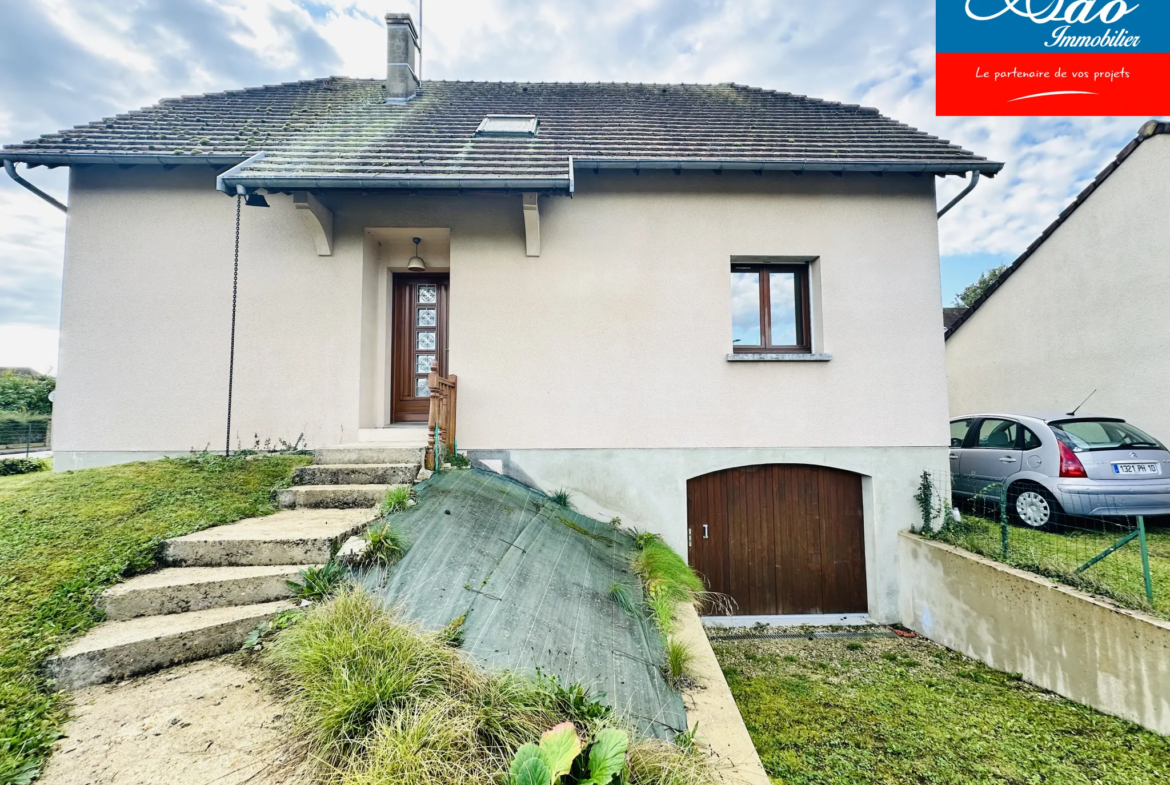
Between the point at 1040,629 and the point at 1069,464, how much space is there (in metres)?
2.40

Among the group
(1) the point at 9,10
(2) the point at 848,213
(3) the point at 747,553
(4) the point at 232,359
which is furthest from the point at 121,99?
(3) the point at 747,553

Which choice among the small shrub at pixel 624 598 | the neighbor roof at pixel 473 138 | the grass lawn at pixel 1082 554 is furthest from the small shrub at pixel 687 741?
the neighbor roof at pixel 473 138

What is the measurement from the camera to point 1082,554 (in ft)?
13.6

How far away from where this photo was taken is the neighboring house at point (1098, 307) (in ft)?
21.8

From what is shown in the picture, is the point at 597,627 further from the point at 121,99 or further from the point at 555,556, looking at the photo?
the point at 121,99

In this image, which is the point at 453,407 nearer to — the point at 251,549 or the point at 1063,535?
the point at 251,549

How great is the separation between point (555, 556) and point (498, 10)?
30.1ft

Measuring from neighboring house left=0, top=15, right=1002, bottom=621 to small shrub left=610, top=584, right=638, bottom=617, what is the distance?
1.72 metres

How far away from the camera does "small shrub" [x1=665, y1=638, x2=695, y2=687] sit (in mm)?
2496

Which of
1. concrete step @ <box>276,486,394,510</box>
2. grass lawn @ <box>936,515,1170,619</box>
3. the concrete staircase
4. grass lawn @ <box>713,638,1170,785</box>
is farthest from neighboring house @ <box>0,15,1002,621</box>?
the concrete staircase

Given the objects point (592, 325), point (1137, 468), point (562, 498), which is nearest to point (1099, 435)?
point (1137, 468)

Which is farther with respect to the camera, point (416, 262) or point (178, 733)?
point (416, 262)

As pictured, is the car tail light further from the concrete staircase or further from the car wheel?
the concrete staircase

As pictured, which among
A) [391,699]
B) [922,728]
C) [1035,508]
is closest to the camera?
[391,699]
